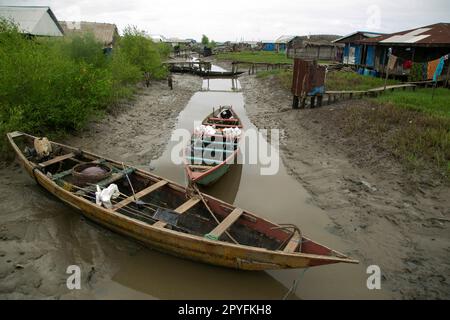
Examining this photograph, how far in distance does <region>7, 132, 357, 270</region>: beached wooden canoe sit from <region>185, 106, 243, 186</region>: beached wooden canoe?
3.37 ft

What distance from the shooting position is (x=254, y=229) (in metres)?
5.83

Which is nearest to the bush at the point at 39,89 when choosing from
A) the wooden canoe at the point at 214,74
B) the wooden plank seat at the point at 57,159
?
the wooden plank seat at the point at 57,159

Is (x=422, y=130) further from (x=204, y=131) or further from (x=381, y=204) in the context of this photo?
(x=204, y=131)

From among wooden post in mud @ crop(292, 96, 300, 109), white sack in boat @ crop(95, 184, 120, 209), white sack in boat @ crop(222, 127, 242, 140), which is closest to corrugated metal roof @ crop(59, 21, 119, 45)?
wooden post in mud @ crop(292, 96, 300, 109)

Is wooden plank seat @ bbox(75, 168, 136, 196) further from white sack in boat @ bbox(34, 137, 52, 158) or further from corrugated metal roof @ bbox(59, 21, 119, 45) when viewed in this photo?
corrugated metal roof @ bbox(59, 21, 119, 45)

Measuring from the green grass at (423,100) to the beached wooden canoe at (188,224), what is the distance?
991cm

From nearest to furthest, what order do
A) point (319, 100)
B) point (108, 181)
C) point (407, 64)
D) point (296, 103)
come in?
point (108, 181)
point (319, 100)
point (296, 103)
point (407, 64)

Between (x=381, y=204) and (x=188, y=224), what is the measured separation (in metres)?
4.85

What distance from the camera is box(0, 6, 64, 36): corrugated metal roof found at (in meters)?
24.7

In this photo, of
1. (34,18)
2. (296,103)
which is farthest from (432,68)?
(34,18)

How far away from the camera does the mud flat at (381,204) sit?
5527 mm

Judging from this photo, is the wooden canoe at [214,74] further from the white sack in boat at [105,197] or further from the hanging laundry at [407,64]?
the white sack in boat at [105,197]

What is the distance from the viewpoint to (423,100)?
13.8 m

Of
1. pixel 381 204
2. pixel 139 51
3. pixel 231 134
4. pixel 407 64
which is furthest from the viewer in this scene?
pixel 139 51
